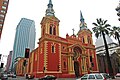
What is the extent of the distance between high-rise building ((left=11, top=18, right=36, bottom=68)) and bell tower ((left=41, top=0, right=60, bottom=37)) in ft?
394

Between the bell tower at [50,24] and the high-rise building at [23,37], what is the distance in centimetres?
12002

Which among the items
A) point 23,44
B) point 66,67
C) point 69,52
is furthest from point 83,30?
point 23,44

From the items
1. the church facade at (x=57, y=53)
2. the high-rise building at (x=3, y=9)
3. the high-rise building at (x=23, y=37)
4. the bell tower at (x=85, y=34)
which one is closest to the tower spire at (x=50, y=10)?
the church facade at (x=57, y=53)

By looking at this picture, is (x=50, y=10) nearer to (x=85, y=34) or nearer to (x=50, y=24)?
(x=50, y=24)

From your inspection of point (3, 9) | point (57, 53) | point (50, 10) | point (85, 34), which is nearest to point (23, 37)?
point (3, 9)

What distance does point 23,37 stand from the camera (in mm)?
158375

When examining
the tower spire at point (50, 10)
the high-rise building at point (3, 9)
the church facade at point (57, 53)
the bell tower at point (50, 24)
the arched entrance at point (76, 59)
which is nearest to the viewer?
the church facade at point (57, 53)

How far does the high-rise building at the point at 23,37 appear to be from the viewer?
15462cm

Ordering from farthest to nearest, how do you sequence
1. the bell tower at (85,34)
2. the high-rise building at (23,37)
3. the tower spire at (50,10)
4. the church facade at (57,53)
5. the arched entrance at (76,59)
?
the high-rise building at (23,37) → the bell tower at (85,34) → the tower spire at (50,10) → the arched entrance at (76,59) → the church facade at (57,53)

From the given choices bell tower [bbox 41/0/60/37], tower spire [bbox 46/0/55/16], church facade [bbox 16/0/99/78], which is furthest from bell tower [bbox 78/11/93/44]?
tower spire [bbox 46/0/55/16]

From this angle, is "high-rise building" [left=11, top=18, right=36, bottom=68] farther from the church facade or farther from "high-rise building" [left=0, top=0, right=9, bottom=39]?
the church facade

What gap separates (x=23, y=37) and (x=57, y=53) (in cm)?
13001

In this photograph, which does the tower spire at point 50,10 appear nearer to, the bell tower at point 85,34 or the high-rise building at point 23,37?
the bell tower at point 85,34

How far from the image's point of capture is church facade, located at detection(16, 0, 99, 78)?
3444 cm
